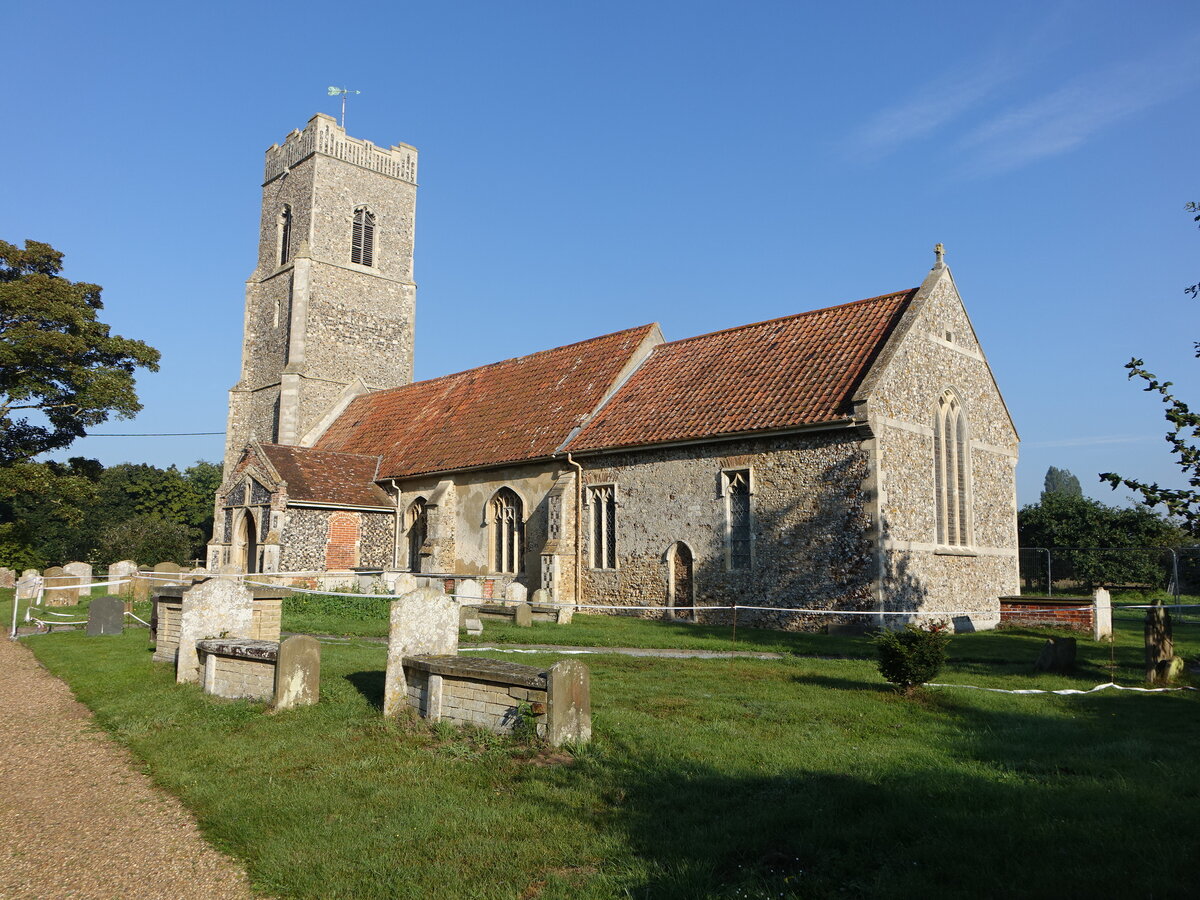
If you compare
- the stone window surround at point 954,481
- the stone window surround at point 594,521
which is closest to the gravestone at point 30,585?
the stone window surround at point 594,521

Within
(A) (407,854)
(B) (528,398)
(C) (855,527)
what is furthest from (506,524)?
(A) (407,854)

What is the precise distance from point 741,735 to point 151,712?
718cm

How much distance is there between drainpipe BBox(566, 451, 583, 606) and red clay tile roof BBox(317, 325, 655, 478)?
106cm

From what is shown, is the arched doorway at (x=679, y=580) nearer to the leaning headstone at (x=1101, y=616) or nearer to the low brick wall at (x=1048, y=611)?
the low brick wall at (x=1048, y=611)

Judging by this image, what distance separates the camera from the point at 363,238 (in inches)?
1587

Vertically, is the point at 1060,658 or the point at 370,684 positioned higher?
the point at 1060,658

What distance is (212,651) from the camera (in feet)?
38.1

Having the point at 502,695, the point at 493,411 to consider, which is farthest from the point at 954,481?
the point at 502,695

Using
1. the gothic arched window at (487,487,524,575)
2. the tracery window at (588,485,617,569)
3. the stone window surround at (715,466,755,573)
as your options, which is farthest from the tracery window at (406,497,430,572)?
the stone window surround at (715,466,755,573)

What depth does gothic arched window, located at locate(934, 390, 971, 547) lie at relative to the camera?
20.7 meters

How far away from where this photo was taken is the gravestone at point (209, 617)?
12.3 meters

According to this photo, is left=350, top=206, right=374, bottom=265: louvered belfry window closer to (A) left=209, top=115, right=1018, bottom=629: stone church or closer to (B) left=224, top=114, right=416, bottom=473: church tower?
(B) left=224, top=114, right=416, bottom=473: church tower

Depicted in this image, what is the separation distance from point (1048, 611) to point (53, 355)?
1302 inches

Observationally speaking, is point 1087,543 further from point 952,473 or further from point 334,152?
point 334,152
